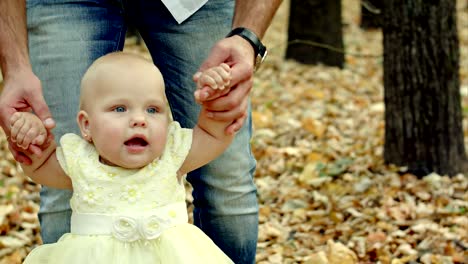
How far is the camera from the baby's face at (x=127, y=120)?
7.86ft

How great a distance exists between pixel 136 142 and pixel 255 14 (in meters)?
0.60

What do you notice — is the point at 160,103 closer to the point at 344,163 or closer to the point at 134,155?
the point at 134,155

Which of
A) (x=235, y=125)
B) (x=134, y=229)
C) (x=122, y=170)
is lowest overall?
(x=134, y=229)

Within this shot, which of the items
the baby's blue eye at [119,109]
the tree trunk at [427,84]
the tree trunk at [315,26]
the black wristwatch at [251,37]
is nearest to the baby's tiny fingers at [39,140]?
the baby's blue eye at [119,109]

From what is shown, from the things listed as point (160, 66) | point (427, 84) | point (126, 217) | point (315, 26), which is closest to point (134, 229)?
point (126, 217)

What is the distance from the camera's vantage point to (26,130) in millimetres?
2406

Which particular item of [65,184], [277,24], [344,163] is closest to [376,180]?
[344,163]

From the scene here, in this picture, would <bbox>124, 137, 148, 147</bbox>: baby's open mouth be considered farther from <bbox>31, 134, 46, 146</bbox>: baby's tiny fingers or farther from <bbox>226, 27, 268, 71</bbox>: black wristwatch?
<bbox>226, 27, 268, 71</bbox>: black wristwatch

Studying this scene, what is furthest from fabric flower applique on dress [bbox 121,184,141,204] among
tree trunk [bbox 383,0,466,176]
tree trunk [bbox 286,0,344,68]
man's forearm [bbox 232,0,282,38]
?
tree trunk [bbox 286,0,344,68]

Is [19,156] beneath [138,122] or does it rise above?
beneath

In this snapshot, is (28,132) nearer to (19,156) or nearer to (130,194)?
(19,156)

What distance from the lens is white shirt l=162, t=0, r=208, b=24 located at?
2.83m

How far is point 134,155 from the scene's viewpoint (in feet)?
7.88

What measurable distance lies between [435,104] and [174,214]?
2.89 m
